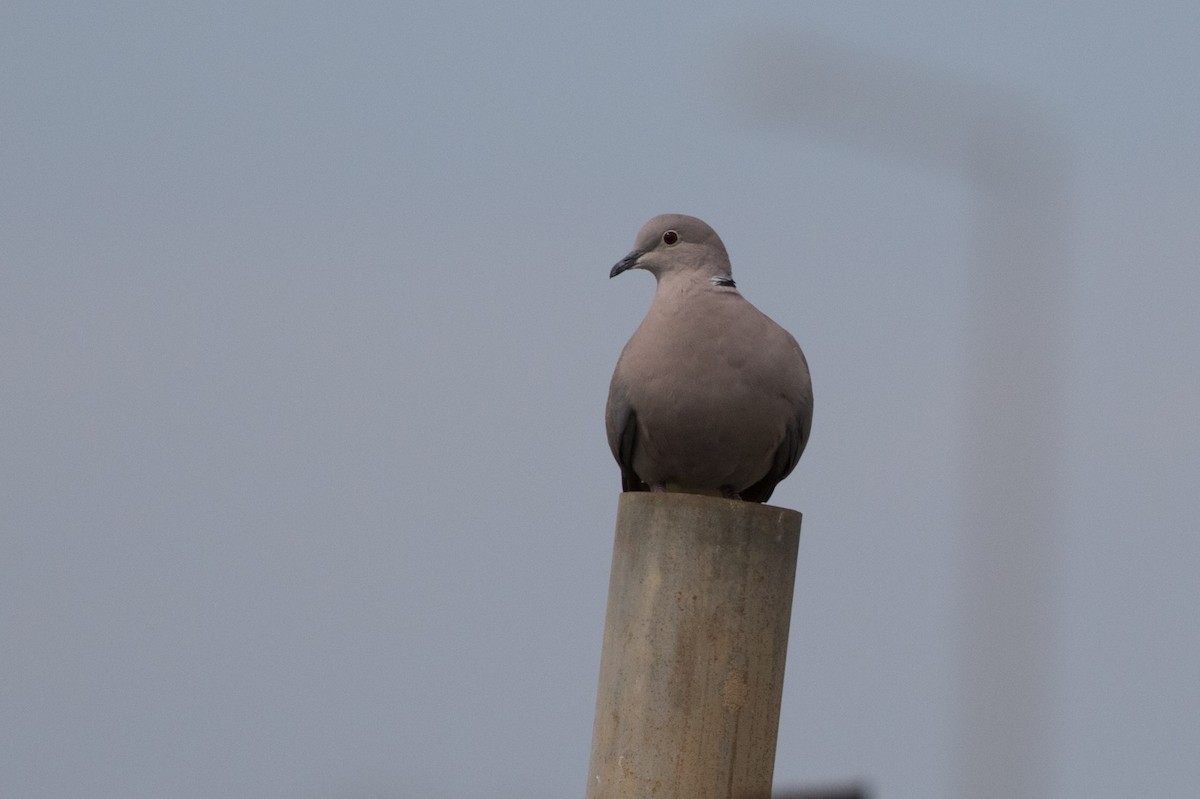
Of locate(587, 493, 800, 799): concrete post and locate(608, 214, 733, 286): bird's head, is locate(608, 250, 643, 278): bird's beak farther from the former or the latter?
→ locate(587, 493, 800, 799): concrete post

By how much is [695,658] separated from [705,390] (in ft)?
5.46

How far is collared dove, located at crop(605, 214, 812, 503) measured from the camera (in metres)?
7.08

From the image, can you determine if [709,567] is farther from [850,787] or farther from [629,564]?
[850,787]

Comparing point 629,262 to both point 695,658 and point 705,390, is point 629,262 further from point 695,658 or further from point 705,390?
point 695,658

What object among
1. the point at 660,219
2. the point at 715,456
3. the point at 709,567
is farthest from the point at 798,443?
the point at 709,567

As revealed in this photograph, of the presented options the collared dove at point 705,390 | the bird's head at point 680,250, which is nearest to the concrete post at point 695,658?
the collared dove at point 705,390

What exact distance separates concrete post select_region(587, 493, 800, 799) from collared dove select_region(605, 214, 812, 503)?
1.26m

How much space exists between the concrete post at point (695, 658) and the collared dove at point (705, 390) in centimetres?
126

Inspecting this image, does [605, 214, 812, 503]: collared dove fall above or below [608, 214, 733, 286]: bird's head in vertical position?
below

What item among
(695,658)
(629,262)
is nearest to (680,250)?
(629,262)

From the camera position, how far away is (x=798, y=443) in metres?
7.42

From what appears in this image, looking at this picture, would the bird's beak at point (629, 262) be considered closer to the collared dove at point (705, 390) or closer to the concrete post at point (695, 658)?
the collared dove at point (705, 390)

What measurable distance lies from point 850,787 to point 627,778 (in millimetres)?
2993

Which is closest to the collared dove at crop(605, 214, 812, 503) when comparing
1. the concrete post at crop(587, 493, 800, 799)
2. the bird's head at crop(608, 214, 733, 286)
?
the bird's head at crop(608, 214, 733, 286)
